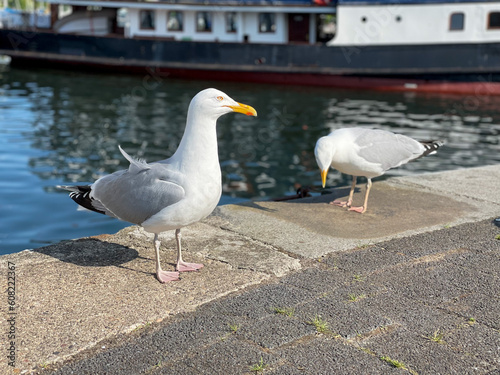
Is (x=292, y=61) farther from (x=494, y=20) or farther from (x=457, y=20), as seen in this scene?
(x=494, y=20)

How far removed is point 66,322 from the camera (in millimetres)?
3221

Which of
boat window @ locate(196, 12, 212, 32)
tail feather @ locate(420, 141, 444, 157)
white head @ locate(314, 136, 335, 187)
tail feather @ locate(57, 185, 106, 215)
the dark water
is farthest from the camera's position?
boat window @ locate(196, 12, 212, 32)

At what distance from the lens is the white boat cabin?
20.2 metres

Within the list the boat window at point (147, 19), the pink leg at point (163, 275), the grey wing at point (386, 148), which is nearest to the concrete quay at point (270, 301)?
Result: the pink leg at point (163, 275)

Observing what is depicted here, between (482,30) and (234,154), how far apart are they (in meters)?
11.5

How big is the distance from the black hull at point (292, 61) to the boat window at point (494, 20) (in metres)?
0.59

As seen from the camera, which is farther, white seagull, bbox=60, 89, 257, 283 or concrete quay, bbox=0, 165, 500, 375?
white seagull, bbox=60, 89, 257, 283

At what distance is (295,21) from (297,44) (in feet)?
5.32

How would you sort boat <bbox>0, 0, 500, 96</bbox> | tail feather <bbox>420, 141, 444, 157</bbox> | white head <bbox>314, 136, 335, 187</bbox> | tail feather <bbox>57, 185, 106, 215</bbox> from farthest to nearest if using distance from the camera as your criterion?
boat <bbox>0, 0, 500, 96</bbox>
tail feather <bbox>420, 141, 444, 157</bbox>
white head <bbox>314, 136, 335, 187</bbox>
tail feather <bbox>57, 185, 106, 215</bbox>

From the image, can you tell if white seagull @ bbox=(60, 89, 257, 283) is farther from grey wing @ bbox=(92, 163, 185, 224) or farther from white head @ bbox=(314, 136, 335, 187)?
white head @ bbox=(314, 136, 335, 187)

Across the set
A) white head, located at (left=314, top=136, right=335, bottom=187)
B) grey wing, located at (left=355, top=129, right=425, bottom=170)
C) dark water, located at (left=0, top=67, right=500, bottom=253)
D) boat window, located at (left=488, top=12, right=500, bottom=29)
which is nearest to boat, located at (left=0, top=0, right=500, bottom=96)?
boat window, located at (left=488, top=12, right=500, bottom=29)

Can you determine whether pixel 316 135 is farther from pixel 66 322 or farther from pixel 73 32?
pixel 73 32

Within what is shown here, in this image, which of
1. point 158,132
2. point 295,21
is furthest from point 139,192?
point 295,21

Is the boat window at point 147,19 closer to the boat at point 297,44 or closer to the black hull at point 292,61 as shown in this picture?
the boat at point 297,44
